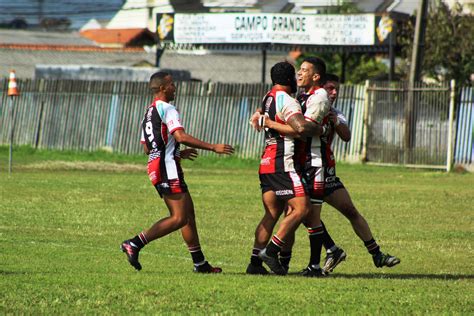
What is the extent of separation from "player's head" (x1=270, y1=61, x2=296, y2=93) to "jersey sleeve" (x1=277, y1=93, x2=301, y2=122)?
0.14 meters

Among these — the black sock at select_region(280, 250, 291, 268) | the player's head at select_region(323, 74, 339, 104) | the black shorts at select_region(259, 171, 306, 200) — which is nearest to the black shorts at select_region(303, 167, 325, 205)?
the black shorts at select_region(259, 171, 306, 200)

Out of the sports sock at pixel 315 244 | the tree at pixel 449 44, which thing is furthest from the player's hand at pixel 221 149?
the tree at pixel 449 44

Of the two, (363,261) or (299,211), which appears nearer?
(299,211)

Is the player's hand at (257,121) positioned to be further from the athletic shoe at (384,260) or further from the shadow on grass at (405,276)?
the athletic shoe at (384,260)

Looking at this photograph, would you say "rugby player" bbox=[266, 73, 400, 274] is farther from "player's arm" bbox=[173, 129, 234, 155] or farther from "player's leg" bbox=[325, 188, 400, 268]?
"player's arm" bbox=[173, 129, 234, 155]

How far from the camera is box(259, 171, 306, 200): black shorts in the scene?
35.6ft

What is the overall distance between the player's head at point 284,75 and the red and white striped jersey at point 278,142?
9 centimetres

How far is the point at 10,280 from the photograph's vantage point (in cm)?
1011

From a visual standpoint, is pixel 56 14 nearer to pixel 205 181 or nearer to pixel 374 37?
pixel 374 37

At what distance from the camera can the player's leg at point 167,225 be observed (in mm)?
10992

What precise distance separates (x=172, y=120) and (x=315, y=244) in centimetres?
190

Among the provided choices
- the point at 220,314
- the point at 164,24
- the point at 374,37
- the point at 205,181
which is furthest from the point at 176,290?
the point at 164,24

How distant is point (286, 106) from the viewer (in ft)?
35.2

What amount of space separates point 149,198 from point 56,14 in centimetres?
6467
